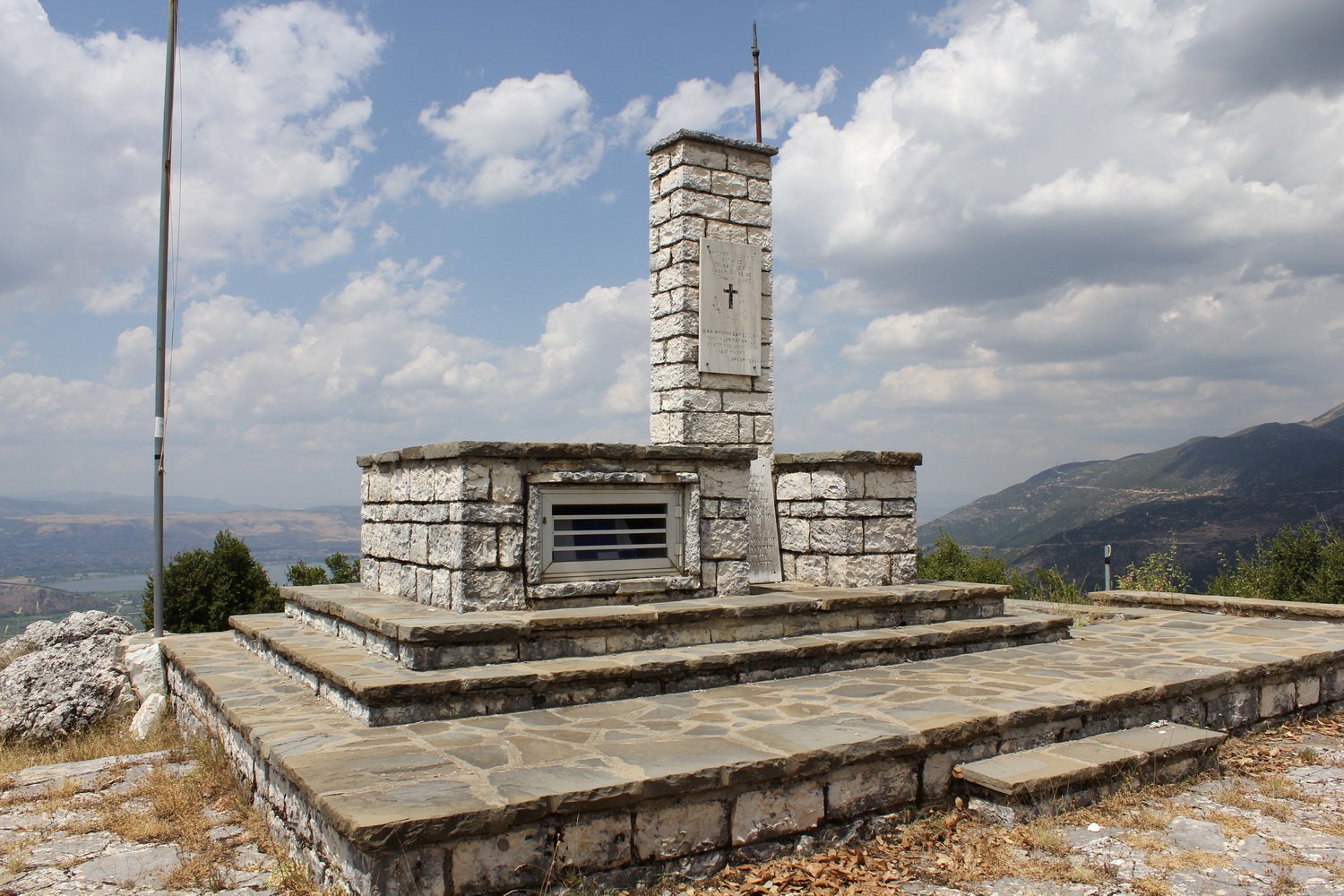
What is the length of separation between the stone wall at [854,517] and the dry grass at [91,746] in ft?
16.7

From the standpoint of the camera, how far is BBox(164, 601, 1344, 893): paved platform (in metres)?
3.29

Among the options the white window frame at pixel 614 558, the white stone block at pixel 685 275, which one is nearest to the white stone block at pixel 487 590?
the white window frame at pixel 614 558

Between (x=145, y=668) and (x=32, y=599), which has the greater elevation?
(x=145, y=668)

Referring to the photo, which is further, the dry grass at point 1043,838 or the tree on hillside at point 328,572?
the tree on hillside at point 328,572

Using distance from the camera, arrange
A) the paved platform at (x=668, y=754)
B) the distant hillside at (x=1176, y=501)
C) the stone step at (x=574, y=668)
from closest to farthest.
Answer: the paved platform at (x=668, y=754), the stone step at (x=574, y=668), the distant hillside at (x=1176, y=501)

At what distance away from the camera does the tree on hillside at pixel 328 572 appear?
1130 centimetres

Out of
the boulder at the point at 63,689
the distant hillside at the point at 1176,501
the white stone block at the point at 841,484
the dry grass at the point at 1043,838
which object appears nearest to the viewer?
the dry grass at the point at 1043,838

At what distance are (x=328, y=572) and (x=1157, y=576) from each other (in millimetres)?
10956

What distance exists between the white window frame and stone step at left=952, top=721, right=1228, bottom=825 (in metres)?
2.62

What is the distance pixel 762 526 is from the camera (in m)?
7.98

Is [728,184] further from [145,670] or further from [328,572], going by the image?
[328,572]

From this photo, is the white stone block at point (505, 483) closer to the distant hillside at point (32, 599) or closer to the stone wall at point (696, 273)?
the stone wall at point (696, 273)

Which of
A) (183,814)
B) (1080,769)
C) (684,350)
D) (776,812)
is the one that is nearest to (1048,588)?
(684,350)

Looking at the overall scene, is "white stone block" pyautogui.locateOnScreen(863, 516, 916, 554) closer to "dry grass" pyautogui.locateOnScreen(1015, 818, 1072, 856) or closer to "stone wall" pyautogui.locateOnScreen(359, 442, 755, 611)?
"stone wall" pyautogui.locateOnScreen(359, 442, 755, 611)
